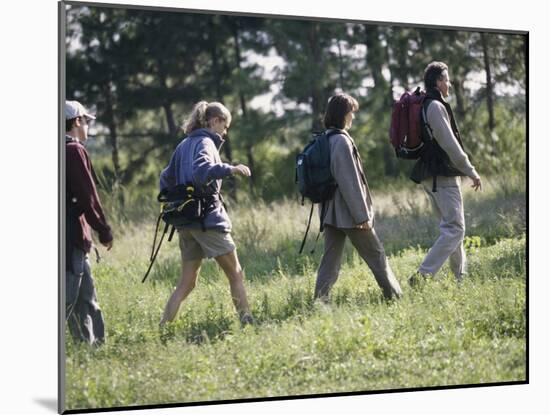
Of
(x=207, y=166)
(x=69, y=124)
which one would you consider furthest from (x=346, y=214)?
(x=69, y=124)

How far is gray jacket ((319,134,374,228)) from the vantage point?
28.3ft

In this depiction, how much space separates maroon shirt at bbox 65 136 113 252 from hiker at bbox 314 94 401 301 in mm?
1795

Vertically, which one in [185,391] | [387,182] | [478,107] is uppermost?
[478,107]

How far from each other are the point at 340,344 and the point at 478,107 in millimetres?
2565

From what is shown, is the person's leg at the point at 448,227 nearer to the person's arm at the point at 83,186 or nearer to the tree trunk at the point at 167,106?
the tree trunk at the point at 167,106

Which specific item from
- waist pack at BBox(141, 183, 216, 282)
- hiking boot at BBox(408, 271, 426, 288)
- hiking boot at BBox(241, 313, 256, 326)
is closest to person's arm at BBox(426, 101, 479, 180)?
hiking boot at BBox(408, 271, 426, 288)

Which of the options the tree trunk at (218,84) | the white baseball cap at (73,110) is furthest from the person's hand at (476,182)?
the white baseball cap at (73,110)

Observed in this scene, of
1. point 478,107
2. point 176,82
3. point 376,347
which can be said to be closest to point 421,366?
point 376,347

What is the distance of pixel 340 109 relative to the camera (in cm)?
871

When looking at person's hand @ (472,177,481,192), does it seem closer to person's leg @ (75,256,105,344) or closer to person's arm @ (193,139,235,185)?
person's arm @ (193,139,235,185)

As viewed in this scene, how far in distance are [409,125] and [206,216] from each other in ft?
6.47

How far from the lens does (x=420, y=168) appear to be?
937 cm

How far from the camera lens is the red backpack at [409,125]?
9.20 meters

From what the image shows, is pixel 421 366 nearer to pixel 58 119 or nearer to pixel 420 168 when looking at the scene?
pixel 420 168
